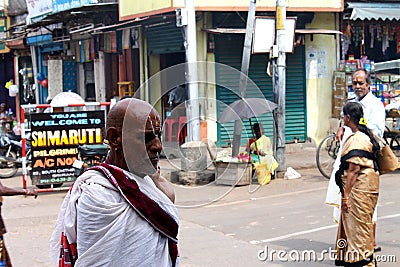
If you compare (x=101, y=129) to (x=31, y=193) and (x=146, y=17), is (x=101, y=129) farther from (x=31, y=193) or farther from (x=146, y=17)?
(x=31, y=193)

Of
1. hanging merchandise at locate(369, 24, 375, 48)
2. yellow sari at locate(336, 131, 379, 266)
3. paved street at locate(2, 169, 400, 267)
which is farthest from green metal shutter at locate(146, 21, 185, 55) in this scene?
yellow sari at locate(336, 131, 379, 266)

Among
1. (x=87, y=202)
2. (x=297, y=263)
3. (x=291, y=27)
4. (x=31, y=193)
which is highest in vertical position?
(x=291, y=27)

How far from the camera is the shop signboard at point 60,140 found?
10.3m

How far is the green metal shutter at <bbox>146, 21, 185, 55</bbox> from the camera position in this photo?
14039 mm

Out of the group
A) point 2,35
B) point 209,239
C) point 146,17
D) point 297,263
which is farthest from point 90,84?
point 297,263

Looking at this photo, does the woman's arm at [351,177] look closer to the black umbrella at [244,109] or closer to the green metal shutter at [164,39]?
the black umbrella at [244,109]

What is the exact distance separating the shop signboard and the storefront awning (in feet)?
21.2

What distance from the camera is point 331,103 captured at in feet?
49.0

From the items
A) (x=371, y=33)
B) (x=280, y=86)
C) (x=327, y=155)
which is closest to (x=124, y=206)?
(x=280, y=86)

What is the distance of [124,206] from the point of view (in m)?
2.36

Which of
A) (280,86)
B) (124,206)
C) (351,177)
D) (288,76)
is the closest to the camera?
(124,206)

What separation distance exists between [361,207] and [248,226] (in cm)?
230

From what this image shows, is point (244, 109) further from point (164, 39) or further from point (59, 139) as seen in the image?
point (164, 39)

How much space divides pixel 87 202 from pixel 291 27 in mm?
9645
